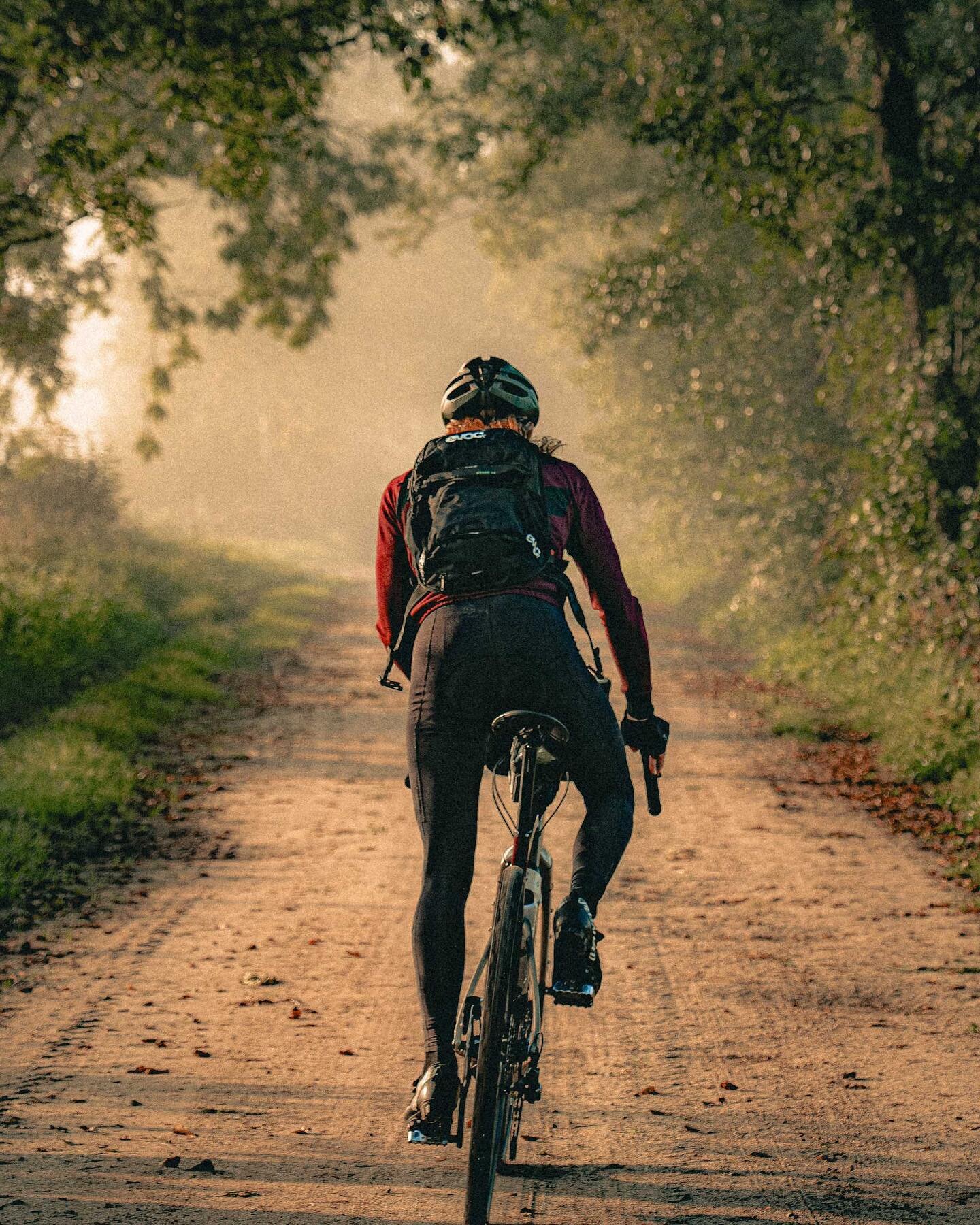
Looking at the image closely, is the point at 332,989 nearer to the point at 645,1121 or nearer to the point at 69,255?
the point at 645,1121

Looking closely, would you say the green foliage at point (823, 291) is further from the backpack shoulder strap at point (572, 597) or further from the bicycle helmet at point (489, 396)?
the bicycle helmet at point (489, 396)

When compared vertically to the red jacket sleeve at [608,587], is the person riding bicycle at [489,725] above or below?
below

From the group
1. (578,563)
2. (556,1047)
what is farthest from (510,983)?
(556,1047)

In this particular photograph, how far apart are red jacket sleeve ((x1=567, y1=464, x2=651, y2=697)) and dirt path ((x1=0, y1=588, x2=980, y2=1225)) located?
1.49 m

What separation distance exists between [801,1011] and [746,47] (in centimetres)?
1274

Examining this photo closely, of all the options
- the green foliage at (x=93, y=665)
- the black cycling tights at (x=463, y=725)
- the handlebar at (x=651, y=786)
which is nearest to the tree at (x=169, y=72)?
the green foliage at (x=93, y=665)

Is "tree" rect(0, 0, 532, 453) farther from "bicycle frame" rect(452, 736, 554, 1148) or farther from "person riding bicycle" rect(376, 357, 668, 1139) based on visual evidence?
"bicycle frame" rect(452, 736, 554, 1148)

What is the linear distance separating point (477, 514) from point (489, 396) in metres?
0.48

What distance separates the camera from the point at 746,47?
1525cm

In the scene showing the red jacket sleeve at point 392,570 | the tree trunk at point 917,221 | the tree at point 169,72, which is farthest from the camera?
the tree trunk at point 917,221

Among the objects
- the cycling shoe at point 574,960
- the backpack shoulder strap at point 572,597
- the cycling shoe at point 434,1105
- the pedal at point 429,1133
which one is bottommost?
the pedal at point 429,1133

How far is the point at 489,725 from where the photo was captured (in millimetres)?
3693

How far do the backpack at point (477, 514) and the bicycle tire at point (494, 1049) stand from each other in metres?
0.81

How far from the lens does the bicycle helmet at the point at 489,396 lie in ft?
13.1
